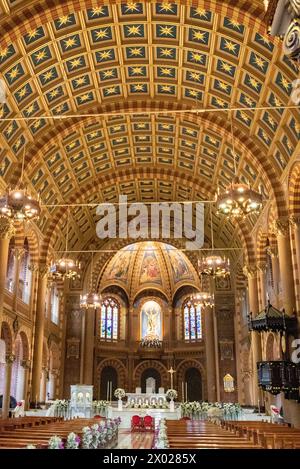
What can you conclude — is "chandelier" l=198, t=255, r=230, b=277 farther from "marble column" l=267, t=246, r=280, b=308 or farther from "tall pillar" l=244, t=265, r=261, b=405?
"tall pillar" l=244, t=265, r=261, b=405

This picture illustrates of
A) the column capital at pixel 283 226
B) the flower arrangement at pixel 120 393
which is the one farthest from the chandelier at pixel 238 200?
the flower arrangement at pixel 120 393

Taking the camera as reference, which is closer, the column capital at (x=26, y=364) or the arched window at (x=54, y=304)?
the column capital at (x=26, y=364)

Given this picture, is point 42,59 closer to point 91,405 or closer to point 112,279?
point 91,405

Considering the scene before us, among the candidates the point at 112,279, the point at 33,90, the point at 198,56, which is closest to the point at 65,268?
the point at 33,90

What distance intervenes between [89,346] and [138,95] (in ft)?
58.7

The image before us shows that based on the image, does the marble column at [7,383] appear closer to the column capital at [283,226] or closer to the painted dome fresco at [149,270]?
the column capital at [283,226]

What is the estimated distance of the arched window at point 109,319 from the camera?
35884 millimetres

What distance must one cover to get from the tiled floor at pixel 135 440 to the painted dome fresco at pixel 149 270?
690 inches

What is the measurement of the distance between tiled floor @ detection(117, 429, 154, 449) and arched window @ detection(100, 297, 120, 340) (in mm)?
15918

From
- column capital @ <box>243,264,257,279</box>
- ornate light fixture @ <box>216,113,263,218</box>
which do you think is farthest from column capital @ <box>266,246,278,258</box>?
ornate light fixture @ <box>216,113,263,218</box>

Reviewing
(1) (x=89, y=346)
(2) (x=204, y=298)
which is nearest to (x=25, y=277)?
(1) (x=89, y=346)

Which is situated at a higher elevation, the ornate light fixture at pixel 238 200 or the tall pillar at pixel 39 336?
the ornate light fixture at pixel 238 200

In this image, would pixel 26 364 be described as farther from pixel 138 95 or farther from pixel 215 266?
pixel 138 95

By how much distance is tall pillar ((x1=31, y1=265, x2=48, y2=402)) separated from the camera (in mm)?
23516
